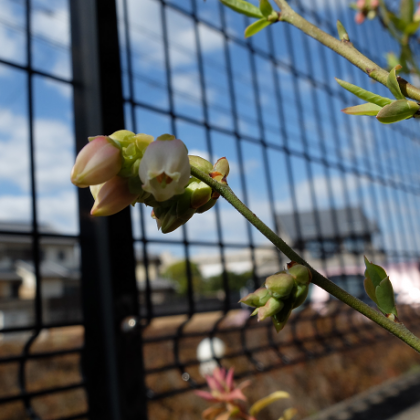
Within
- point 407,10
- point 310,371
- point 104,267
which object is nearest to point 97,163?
point 407,10

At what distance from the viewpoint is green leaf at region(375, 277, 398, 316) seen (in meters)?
0.18

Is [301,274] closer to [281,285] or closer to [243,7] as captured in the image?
[281,285]

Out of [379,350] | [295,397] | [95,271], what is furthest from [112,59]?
A: [379,350]

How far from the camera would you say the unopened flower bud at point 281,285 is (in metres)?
0.17

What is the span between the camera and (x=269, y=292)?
177 millimetres

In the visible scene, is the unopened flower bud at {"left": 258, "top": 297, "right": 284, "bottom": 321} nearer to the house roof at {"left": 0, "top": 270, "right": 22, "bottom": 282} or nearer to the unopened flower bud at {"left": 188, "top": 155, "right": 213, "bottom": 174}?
the unopened flower bud at {"left": 188, "top": 155, "right": 213, "bottom": 174}

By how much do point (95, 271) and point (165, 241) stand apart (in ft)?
0.93

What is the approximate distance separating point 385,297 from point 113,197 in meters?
Result: 0.12

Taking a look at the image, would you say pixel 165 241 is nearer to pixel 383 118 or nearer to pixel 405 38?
pixel 405 38

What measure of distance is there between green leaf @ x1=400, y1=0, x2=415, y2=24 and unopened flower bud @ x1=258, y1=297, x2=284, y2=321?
330 mm

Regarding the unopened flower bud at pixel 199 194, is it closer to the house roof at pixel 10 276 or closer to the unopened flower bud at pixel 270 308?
the unopened flower bud at pixel 270 308

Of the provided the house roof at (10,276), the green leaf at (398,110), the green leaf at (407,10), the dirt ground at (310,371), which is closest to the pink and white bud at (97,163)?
the green leaf at (398,110)

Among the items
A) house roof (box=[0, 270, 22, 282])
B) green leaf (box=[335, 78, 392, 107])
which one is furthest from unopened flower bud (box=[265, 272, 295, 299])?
house roof (box=[0, 270, 22, 282])

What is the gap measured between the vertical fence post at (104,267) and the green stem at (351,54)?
650 millimetres
